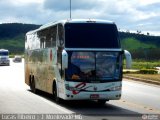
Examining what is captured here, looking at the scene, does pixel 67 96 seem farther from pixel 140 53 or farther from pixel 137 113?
pixel 140 53

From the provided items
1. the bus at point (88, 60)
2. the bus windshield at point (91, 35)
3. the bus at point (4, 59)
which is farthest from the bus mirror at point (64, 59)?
the bus at point (4, 59)

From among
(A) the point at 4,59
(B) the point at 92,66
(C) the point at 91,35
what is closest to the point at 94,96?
(B) the point at 92,66

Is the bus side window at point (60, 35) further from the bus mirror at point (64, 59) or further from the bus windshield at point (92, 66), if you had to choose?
the bus mirror at point (64, 59)

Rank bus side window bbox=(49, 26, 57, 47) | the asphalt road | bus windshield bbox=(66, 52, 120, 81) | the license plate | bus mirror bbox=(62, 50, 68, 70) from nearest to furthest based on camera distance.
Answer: the asphalt road → bus mirror bbox=(62, 50, 68, 70) → the license plate → bus windshield bbox=(66, 52, 120, 81) → bus side window bbox=(49, 26, 57, 47)

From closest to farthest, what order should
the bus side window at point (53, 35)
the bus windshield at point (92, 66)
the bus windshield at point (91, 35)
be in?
1. the bus windshield at point (92, 66)
2. the bus windshield at point (91, 35)
3. the bus side window at point (53, 35)

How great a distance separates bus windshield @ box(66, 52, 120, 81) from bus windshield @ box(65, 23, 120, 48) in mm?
403

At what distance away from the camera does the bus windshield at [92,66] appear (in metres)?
19.0

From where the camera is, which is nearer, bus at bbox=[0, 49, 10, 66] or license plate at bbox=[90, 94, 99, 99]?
license plate at bbox=[90, 94, 99, 99]

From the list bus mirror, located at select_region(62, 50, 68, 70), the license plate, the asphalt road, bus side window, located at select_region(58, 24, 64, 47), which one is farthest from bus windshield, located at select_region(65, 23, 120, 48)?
the asphalt road

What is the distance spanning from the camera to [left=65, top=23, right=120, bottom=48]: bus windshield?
1934cm

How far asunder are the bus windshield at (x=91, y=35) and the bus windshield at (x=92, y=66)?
403 millimetres

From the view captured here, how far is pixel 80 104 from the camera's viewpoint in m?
20.7

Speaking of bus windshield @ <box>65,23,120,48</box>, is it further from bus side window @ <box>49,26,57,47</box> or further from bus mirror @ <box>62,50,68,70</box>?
bus side window @ <box>49,26,57,47</box>

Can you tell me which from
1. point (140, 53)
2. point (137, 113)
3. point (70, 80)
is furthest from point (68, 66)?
point (140, 53)
